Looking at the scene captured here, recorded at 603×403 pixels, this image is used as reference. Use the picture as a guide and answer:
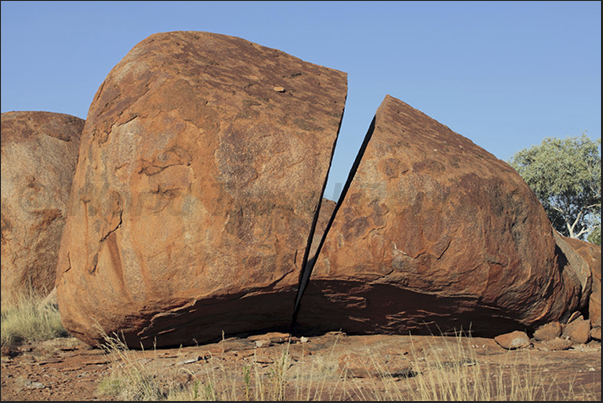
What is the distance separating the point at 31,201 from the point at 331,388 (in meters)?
5.22

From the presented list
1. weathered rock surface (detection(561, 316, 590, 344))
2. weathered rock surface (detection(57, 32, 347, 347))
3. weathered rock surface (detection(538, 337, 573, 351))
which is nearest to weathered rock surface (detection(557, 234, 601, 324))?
weathered rock surface (detection(561, 316, 590, 344))

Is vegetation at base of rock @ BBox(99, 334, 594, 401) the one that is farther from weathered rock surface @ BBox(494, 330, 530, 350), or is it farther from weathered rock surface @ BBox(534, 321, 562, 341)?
weathered rock surface @ BBox(534, 321, 562, 341)

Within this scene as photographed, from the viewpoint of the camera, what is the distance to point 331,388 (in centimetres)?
420

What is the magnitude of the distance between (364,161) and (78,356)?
3.33m

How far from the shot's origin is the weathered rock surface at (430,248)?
5.01 meters

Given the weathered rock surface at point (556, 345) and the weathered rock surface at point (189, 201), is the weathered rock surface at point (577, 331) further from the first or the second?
the weathered rock surface at point (189, 201)

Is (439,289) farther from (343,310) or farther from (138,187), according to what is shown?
(138,187)

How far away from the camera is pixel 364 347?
5582 millimetres

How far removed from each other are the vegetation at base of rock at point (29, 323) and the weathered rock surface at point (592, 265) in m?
5.98

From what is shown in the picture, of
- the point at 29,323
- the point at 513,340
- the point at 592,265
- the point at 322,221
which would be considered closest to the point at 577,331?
the point at 513,340

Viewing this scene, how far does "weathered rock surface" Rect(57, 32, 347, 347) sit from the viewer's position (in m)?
4.62

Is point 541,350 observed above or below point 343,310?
below

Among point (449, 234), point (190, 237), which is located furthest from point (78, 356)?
point (449, 234)

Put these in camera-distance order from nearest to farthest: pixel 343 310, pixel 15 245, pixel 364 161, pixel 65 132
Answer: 1. pixel 364 161
2. pixel 343 310
3. pixel 15 245
4. pixel 65 132
